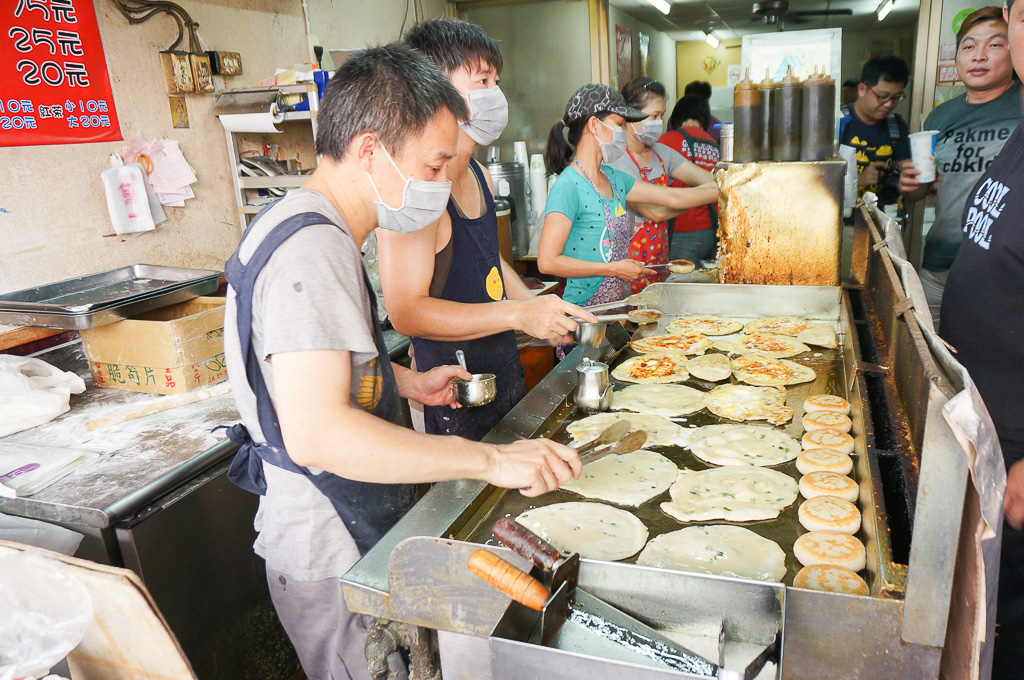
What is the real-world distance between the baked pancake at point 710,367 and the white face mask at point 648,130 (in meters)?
2.13

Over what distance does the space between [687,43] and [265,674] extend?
562 inches

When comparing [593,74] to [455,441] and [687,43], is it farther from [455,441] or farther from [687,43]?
[687,43]

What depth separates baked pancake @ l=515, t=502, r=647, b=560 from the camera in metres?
1.54

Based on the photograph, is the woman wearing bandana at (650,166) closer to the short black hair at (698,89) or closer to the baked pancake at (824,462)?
the short black hair at (698,89)

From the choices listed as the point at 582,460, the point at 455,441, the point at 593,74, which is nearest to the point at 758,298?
the point at 582,460

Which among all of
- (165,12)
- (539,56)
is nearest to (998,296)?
(165,12)

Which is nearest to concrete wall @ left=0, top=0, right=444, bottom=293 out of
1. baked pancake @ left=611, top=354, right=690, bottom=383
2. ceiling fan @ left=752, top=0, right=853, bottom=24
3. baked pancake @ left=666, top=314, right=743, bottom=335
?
baked pancake @ left=611, top=354, right=690, bottom=383

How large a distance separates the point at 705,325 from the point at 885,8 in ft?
32.1

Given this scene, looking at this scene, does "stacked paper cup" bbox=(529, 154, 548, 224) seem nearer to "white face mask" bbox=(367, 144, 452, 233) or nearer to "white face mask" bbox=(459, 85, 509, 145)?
"white face mask" bbox=(459, 85, 509, 145)

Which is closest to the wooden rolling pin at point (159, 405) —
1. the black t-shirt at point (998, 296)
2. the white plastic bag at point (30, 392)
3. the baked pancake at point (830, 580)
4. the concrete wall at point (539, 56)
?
the white plastic bag at point (30, 392)

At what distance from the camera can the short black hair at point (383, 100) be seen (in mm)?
1457

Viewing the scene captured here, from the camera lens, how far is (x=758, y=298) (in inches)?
126

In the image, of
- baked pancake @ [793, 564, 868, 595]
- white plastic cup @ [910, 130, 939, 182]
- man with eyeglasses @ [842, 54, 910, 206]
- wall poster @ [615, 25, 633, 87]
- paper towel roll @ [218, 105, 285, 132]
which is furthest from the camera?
wall poster @ [615, 25, 633, 87]

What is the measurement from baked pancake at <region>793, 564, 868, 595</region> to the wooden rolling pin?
244cm
